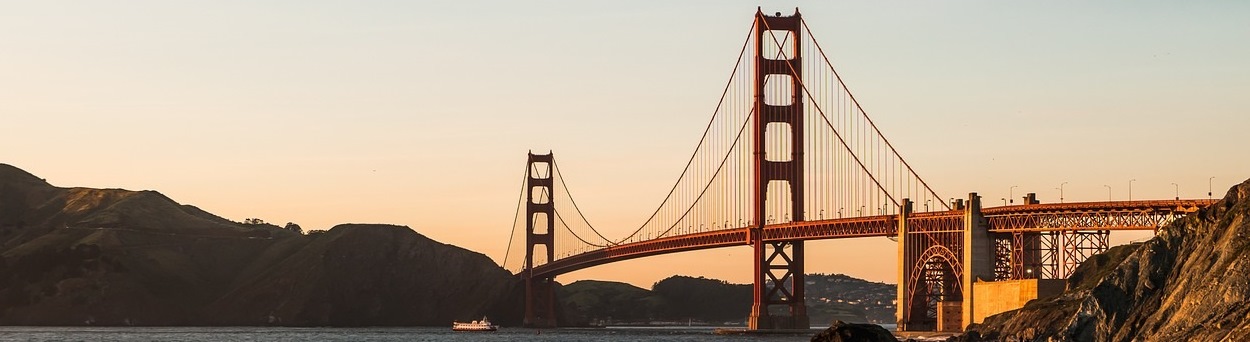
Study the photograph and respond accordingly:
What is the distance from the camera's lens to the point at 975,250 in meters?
114

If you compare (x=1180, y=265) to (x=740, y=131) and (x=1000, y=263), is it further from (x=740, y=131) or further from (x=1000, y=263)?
(x=740, y=131)

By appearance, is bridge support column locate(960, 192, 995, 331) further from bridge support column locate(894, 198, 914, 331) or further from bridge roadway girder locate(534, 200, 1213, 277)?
bridge support column locate(894, 198, 914, 331)

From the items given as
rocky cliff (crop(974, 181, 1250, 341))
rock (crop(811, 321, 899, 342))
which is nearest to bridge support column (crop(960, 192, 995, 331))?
rocky cliff (crop(974, 181, 1250, 341))

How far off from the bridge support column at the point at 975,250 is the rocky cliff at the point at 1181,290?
2166cm

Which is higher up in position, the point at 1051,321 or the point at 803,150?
the point at 803,150

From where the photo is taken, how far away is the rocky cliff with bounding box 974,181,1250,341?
6644cm

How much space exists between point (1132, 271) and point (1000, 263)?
116ft

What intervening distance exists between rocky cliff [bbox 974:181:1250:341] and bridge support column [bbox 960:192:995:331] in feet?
71.1

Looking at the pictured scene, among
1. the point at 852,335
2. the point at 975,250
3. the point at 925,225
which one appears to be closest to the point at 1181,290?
the point at 852,335

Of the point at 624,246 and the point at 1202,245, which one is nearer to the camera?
the point at 1202,245

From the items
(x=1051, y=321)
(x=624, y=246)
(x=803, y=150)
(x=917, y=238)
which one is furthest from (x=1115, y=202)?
(x=624, y=246)

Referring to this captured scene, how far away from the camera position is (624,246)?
165 m

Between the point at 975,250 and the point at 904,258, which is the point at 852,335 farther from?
the point at 904,258

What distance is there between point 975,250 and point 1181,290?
41.3 meters
